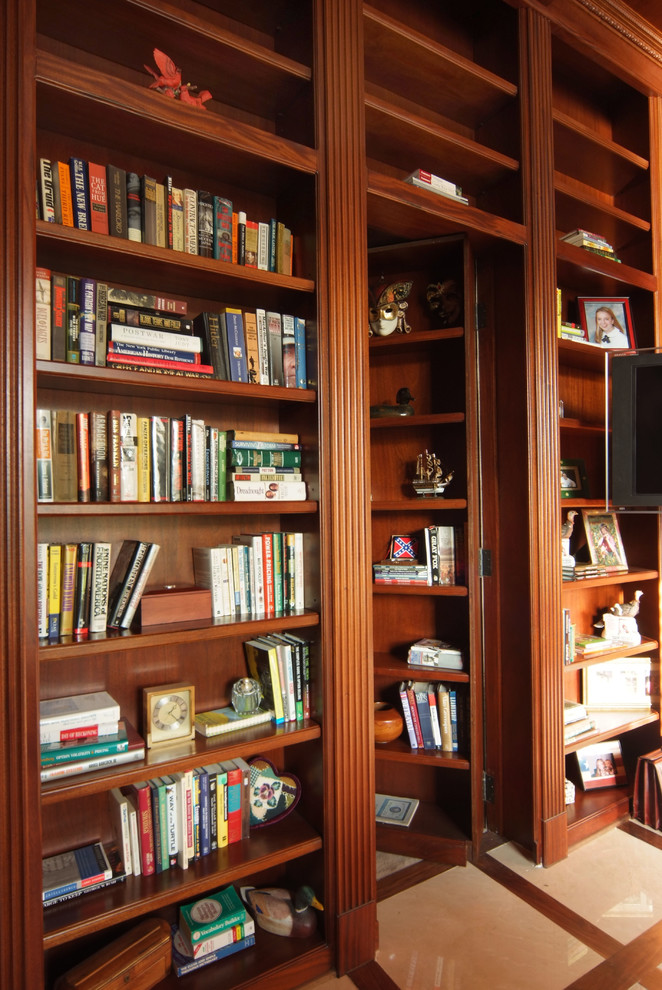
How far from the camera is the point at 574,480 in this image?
2.60m

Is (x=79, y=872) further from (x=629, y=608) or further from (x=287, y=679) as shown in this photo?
(x=629, y=608)

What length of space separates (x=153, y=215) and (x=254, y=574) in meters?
1.00

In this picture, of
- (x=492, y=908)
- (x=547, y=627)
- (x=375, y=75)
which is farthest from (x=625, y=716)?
(x=375, y=75)

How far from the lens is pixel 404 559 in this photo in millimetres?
2316

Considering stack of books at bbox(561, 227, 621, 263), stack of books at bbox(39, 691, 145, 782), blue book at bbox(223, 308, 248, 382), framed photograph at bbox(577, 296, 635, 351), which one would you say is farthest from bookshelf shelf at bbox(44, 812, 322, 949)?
stack of books at bbox(561, 227, 621, 263)

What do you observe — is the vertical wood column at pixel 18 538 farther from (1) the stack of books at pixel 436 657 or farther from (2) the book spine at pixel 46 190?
(1) the stack of books at pixel 436 657

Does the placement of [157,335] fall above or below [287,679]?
above

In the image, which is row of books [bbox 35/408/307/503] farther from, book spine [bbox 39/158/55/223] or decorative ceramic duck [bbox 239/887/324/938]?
decorative ceramic duck [bbox 239/887/324/938]

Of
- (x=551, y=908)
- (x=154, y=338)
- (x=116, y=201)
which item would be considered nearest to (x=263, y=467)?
(x=154, y=338)

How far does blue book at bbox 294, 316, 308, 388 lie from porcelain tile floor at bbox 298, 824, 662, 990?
1.70 m

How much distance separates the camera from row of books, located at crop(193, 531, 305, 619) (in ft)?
5.41

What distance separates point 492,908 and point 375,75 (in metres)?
2.85

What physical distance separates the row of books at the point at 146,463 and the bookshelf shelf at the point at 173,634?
0.33m

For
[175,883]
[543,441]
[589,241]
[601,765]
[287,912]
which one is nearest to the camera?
[175,883]
